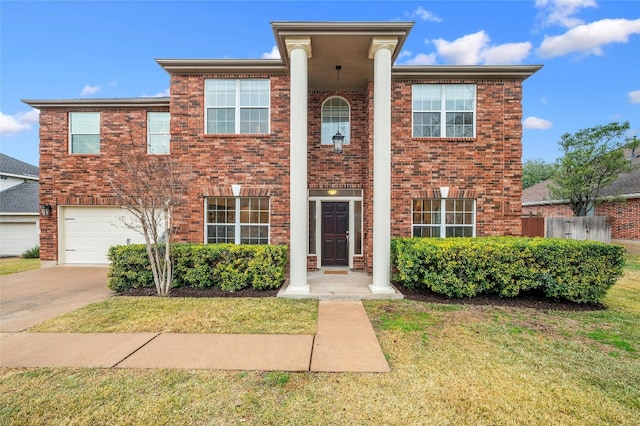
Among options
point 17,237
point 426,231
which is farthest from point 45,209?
point 426,231

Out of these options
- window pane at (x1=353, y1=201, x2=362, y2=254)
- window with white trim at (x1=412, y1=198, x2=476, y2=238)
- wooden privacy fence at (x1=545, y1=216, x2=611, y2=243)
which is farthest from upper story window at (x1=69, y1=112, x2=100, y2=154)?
wooden privacy fence at (x1=545, y1=216, x2=611, y2=243)

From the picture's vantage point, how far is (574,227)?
14.4m

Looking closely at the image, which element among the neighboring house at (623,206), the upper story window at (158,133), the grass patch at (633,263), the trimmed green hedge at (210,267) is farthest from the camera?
the neighboring house at (623,206)

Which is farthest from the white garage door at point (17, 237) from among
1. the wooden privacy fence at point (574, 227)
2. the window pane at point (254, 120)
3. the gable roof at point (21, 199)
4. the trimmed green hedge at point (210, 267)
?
the wooden privacy fence at point (574, 227)

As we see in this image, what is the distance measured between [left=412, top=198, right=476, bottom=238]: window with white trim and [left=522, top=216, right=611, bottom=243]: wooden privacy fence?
9074 mm

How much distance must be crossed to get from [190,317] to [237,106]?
5595mm

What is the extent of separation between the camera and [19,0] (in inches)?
389

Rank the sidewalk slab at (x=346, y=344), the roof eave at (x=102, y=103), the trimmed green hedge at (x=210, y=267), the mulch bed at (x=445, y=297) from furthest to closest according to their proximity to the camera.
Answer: the roof eave at (x=102, y=103), the trimmed green hedge at (x=210, y=267), the mulch bed at (x=445, y=297), the sidewalk slab at (x=346, y=344)

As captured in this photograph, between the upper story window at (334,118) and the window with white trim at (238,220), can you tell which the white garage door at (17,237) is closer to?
the window with white trim at (238,220)

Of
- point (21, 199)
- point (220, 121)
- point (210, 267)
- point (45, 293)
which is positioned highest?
point (220, 121)

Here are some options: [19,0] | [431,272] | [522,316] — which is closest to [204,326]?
[431,272]

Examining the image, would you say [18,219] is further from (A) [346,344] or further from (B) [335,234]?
(A) [346,344]

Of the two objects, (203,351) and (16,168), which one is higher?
(16,168)

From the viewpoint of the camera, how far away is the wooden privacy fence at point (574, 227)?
46.6 feet
